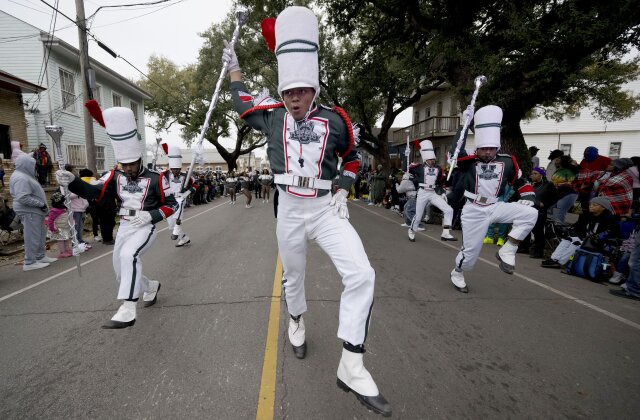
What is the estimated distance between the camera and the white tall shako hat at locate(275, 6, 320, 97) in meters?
2.60

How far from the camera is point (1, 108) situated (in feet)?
43.1

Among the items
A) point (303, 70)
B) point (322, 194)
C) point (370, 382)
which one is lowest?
point (370, 382)

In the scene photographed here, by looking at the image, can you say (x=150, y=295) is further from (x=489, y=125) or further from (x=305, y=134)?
(x=489, y=125)

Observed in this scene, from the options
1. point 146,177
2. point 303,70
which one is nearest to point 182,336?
point 146,177

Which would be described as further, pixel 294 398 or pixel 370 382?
pixel 294 398

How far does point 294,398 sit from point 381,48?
51.6ft

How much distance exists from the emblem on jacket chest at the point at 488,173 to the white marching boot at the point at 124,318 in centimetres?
475

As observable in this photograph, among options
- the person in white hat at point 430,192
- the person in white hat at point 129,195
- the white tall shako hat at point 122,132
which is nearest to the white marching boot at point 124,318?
the person in white hat at point 129,195

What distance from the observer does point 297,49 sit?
262cm

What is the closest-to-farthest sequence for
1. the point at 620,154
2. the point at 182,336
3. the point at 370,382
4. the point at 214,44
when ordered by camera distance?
the point at 370,382, the point at 182,336, the point at 620,154, the point at 214,44

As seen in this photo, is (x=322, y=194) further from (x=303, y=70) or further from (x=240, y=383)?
(x=240, y=383)

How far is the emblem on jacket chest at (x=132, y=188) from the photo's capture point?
3.86 meters

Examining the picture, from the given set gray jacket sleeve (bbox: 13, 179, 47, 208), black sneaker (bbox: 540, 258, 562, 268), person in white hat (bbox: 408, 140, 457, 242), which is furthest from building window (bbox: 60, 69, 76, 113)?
black sneaker (bbox: 540, 258, 562, 268)

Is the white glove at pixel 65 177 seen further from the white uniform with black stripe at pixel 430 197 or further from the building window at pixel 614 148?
the building window at pixel 614 148
